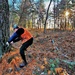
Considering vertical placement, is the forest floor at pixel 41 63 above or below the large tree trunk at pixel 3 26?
below

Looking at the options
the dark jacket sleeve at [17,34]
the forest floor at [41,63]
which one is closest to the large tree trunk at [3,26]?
the forest floor at [41,63]

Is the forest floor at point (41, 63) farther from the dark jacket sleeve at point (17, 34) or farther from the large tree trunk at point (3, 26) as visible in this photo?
the dark jacket sleeve at point (17, 34)

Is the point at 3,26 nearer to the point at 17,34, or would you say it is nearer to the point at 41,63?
the point at 17,34

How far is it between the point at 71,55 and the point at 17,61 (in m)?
2.31

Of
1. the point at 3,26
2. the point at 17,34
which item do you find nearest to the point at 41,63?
the point at 17,34

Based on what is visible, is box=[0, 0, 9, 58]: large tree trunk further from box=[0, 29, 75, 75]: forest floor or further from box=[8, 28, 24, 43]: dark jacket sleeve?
box=[8, 28, 24, 43]: dark jacket sleeve

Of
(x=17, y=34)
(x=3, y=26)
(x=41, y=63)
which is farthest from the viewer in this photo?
(x=3, y=26)

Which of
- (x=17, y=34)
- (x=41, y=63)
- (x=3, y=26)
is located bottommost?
Answer: (x=41, y=63)

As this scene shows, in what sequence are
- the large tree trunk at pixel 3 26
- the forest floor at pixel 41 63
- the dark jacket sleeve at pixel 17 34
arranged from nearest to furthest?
1. the forest floor at pixel 41 63
2. the dark jacket sleeve at pixel 17 34
3. the large tree trunk at pixel 3 26

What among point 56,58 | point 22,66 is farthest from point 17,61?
point 56,58

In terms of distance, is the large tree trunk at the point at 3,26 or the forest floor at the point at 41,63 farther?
the large tree trunk at the point at 3,26

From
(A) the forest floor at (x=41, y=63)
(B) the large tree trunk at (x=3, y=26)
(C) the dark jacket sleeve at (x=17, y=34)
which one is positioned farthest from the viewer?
(B) the large tree trunk at (x=3, y=26)

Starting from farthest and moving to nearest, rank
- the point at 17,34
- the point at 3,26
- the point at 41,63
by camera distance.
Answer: the point at 3,26 → the point at 41,63 → the point at 17,34

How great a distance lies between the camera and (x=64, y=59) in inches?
284
